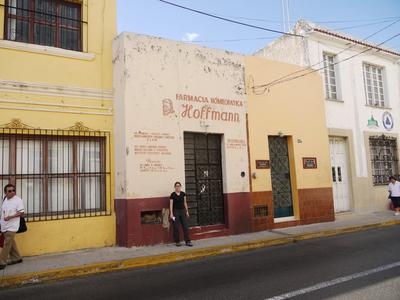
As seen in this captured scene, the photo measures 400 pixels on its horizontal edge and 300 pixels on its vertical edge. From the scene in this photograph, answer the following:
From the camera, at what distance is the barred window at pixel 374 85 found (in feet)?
51.5

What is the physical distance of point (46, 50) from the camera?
346 inches

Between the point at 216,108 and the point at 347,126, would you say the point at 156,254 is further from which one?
the point at 347,126

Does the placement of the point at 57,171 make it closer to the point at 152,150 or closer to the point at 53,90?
the point at 53,90

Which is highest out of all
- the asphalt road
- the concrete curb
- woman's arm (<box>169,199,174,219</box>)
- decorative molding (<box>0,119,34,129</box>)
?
decorative molding (<box>0,119,34,129</box>)

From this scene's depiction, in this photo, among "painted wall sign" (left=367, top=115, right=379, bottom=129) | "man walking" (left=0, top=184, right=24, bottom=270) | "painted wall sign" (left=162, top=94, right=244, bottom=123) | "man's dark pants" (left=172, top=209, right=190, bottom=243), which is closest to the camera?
"man walking" (left=0, top=184, right=24, bottom=270)

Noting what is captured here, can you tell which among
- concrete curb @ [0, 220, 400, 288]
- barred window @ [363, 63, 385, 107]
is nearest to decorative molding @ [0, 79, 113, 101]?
concrete curb @ [0, 220, 400, 288]

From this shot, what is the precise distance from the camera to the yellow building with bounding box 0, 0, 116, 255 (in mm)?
8289

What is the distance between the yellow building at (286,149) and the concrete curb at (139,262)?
1.50 metres

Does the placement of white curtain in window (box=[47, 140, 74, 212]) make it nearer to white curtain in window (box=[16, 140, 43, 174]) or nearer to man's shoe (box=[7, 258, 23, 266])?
white curtain in window (box=[16, 140, 43, 174])

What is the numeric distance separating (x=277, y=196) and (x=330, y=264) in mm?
5218

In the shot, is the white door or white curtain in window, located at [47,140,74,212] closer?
white curtain in window, located at [47,140,74,212]

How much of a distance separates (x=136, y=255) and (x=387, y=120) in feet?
43.2

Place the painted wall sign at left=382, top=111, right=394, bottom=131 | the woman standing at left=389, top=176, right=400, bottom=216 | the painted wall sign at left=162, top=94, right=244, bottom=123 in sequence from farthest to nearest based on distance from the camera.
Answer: the painted wall sign at left=382, top=111, right=394, bottom=131 → the woman standing at left=389, top=176, right=400, bottom=216 → the painted wall sign at left=162, top=94, right=244, bottom=123

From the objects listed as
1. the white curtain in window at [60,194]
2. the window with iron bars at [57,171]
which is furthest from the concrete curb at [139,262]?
the white curtain in window at [60,194]
